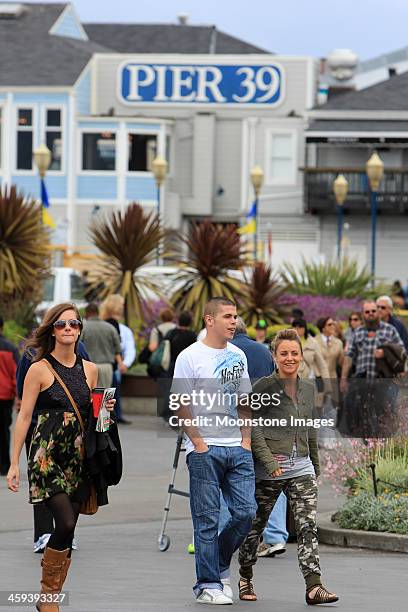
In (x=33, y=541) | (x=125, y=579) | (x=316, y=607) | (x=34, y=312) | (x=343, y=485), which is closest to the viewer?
(x=316, y=607)

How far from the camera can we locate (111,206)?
53.3 meters

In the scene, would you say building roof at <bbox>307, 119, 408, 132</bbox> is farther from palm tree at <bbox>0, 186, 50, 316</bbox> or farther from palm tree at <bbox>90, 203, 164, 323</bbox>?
palm tree at <bbox>90, 203, 164, 323</bbox>

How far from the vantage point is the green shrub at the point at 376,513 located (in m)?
12.5

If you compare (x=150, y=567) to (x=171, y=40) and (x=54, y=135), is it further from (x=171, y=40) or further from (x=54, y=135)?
(x=171, y=40)

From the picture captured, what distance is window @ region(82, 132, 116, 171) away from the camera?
53594 millimetres

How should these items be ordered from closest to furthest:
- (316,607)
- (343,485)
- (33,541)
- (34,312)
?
(316,607)
(33,541)
(343,485)
(34,312)

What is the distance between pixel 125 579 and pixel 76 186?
142 feet

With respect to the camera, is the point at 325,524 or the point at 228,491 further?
the point at 325,524

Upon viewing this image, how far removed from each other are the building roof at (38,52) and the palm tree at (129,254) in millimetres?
25869

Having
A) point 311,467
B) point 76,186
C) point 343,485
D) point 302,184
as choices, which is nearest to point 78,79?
point 76,186

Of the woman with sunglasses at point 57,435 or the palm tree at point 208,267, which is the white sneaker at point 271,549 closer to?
the woman with sunglasses at point 57,435

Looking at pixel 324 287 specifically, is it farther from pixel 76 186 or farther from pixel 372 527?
pixel 76 186

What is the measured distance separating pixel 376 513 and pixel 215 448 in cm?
322

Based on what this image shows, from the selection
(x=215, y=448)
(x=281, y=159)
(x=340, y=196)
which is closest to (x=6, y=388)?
(x=215, y=448)
